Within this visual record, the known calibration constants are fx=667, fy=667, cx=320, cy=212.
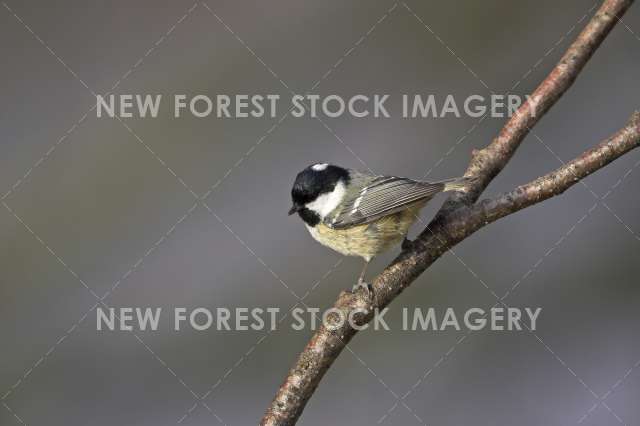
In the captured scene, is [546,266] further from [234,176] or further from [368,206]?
[234,176]

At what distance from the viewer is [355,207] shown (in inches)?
90.6

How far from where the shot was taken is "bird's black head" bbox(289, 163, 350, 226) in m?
2.21

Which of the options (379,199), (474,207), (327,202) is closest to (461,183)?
(474,207)

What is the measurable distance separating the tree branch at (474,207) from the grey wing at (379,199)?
12.0 inches

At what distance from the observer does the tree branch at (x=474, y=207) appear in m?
1.46

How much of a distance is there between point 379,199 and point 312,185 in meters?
0.24

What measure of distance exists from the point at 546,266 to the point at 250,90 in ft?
5.36

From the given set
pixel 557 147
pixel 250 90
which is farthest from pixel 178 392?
pixel 557 147

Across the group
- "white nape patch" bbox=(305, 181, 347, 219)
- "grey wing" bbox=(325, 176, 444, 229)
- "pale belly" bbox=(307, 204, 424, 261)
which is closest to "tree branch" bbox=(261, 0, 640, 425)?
"grey wing" bbox=(325, 176, 444, 229)

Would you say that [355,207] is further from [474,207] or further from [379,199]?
[474,207]

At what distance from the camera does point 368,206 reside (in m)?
2.27

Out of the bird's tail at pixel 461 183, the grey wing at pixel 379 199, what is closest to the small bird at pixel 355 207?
the grey wing at pixel 379 199

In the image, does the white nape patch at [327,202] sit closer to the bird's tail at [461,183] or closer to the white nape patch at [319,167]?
the white nape patch at [319,167]

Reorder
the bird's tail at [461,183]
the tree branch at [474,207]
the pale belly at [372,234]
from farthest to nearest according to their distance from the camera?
the pale belly at [372,234] → the bird's tail at [461,183] → the tree branch at [474,207]
